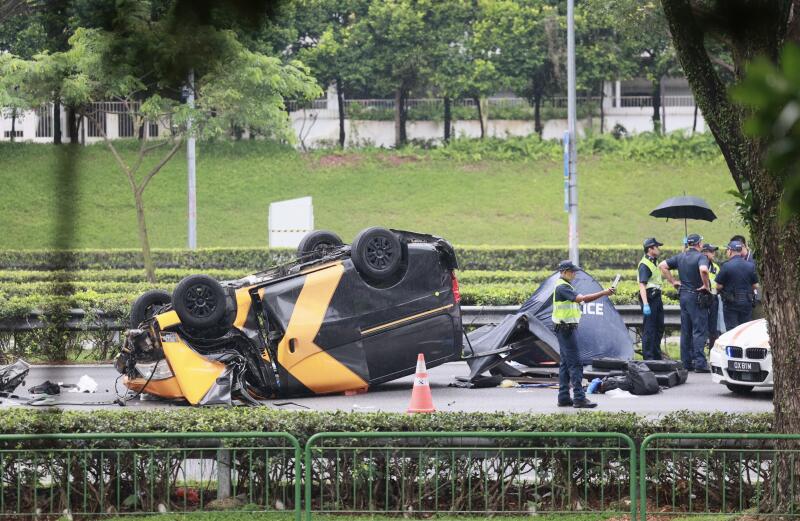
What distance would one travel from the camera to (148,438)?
728cm

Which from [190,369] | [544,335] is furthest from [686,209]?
[190,369]

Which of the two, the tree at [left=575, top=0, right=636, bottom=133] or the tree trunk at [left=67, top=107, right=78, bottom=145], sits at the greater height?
the tree at [left=575, top=0, right=636, bottom=133]

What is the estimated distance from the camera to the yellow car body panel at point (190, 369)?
1143 centimetres

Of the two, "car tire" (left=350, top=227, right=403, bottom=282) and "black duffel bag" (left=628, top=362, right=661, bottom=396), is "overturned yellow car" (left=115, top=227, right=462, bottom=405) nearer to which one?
"car tire" (left=350, top=227, right=403, bottom=282)

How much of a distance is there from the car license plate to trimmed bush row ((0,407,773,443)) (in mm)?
3944

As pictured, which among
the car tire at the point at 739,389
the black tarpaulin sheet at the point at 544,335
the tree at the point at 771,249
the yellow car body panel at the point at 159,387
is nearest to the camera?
the tree at the point at 771,249

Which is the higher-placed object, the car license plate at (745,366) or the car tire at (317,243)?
the car tire at (317,243)

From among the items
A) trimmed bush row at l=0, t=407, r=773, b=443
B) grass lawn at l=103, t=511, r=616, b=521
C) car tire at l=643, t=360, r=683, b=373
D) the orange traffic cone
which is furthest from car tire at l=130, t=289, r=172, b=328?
car tire at l=643, t=360, r=683, b=373

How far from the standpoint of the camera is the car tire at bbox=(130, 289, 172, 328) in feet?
40.0

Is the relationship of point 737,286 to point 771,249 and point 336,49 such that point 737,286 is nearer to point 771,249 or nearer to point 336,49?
point 771,249

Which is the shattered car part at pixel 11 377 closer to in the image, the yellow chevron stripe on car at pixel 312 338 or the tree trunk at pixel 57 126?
the yellow chevron stripe on car at pixel 312 338

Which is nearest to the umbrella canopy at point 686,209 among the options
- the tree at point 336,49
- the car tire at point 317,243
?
the car tire at point 317,243

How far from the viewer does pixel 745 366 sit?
40.9 feet

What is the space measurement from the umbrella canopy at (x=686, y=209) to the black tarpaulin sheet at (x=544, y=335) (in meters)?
2.81
